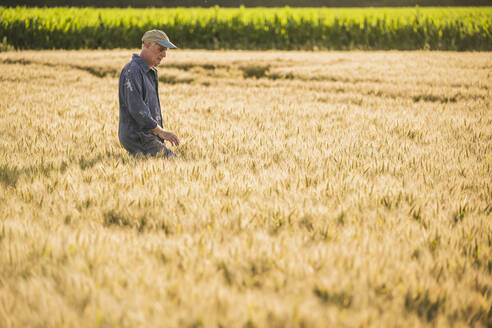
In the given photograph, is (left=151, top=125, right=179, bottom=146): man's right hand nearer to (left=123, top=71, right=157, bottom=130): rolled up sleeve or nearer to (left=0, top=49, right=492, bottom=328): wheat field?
(left=123, top=71, right=157, bottom=130): rolled up sleeve

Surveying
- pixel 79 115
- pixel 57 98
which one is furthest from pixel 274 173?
pixel 57 98

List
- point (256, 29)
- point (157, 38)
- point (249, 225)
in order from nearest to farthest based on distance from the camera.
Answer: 1. point (249, 225)
2. point (157, 38)
3. point (256, 29)

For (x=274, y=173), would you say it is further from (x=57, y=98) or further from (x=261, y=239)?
(x=57, y=98)

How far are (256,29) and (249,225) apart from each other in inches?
949

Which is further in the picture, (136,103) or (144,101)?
(144,101)

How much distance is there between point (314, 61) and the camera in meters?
16.7

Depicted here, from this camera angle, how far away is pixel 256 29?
24.8m

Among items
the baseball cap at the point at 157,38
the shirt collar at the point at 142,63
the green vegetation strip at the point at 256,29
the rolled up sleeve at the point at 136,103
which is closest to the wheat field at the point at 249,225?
the rolled up sleeve at the point at 136,103

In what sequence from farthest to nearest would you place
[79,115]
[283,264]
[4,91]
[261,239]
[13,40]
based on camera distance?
1. [13,40]
2. [4,91]
3. [79,115]
4. [261,239]
5. [283,264]

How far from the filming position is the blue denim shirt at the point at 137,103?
13.1ft

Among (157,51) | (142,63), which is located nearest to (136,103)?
(142,63)

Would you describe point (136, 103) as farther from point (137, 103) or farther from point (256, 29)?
point (256, 29)

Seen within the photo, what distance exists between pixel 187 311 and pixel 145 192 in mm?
1547

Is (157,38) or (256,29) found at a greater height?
(256,29)
